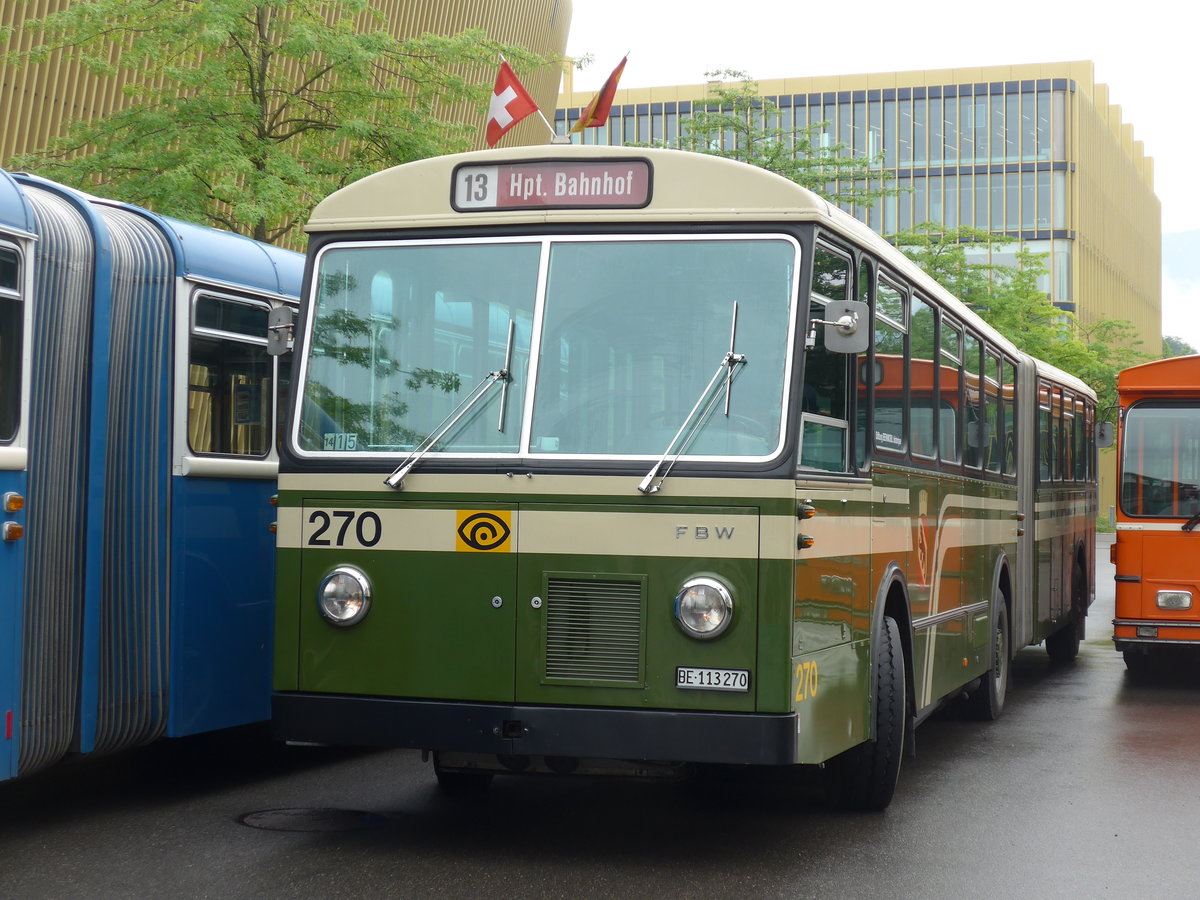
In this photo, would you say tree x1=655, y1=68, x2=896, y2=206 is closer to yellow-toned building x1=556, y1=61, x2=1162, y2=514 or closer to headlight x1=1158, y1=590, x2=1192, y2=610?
headlight x1=1158, y1=590, x2=1192, y2=610

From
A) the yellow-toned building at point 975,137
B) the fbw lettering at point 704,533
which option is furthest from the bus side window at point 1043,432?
the yellow-toned building at point 975,137

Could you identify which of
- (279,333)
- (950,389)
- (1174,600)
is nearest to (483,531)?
(279,333)

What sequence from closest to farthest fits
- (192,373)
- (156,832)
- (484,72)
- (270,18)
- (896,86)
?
1. (156,832)
2. (192,373)
3. (270,18)
4. (484,72)
5. (896,86)

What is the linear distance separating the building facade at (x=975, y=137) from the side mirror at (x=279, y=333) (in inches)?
2718

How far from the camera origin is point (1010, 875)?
703 cm

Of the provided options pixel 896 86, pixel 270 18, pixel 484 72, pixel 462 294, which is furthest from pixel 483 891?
pixel 896 86

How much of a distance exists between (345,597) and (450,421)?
0.90 metres

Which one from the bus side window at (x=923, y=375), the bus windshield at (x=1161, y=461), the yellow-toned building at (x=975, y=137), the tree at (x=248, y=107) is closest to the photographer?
the bus side window at (x=923, y=375)

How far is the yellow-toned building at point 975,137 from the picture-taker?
251ft

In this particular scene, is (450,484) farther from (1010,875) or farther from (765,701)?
(1010,875)

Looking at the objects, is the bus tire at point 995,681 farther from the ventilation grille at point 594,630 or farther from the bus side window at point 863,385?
the ventilation grille at point 594,630

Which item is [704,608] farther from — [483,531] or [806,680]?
[483,531]

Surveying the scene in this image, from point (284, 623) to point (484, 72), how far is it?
24459 mm

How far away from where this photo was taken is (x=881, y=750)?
8188 millimetres
